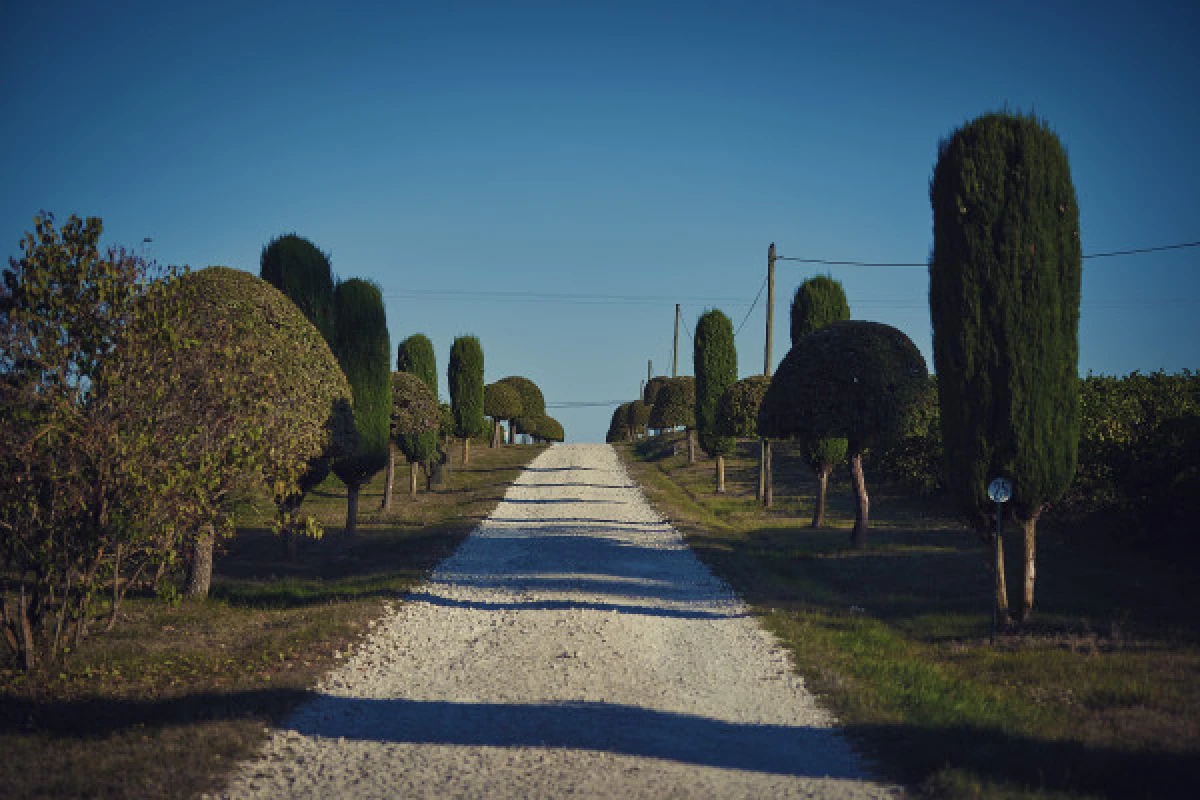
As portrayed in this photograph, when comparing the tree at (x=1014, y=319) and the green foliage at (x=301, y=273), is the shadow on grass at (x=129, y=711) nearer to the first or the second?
the tree at (x=1014, y=319)

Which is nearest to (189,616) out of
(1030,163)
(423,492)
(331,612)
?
(331,612)

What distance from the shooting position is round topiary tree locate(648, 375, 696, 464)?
137 feet

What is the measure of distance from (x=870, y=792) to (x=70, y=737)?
6.01 m

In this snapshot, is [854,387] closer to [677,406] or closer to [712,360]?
[712,360]

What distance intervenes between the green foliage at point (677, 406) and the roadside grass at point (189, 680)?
25.8 meters

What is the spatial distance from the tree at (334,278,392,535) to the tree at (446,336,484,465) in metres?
23.6

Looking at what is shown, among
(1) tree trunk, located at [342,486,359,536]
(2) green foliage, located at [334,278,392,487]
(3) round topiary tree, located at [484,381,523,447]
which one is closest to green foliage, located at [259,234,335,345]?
(2) green foliage, located at [334,278,392,487]

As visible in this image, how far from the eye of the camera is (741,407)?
27719 millimetres

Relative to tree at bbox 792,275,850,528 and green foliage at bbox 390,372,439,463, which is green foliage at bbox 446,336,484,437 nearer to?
green foliage at bbox 390,372,439,463

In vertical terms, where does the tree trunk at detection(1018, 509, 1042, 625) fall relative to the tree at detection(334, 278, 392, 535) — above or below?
below

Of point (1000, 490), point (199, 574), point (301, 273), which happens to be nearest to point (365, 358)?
point (301, 273)

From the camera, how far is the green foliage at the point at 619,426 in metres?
88.6

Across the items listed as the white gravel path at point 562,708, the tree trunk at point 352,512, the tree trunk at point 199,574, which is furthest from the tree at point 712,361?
the tree trunk at point 199,574

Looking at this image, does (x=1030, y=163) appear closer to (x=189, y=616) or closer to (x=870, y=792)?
(x=870, y=792)
